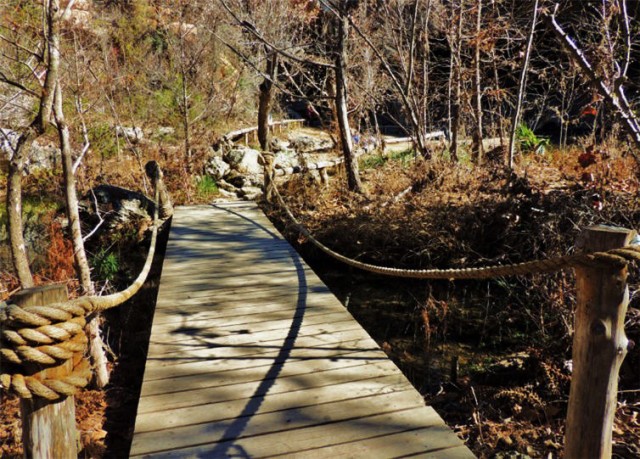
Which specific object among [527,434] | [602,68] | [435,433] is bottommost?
[527,434]

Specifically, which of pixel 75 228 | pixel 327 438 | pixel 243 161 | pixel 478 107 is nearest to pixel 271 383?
pixel 327 438

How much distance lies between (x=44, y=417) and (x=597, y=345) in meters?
1.65

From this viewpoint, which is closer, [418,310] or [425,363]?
[425,363]

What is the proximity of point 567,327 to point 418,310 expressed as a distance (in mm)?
1986

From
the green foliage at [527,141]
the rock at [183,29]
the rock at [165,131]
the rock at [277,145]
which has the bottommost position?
the green foliage at [527,141]

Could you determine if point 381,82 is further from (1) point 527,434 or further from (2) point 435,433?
(2) point 435,433

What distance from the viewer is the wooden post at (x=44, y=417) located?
135 cm

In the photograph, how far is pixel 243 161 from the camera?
41.6ft

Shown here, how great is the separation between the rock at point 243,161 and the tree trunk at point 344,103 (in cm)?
362

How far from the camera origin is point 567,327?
16.0 ft

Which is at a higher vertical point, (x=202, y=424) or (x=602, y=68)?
(x=602, y=68)

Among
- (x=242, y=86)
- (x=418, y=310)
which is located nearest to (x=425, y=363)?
(x=418, y=310)

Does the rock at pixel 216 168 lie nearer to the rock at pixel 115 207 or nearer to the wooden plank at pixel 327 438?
the rock at pixel 115 207

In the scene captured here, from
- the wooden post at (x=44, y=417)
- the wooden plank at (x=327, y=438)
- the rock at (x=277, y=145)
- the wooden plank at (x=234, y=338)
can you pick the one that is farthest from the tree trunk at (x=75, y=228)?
the rock at (x=277, y=145)
